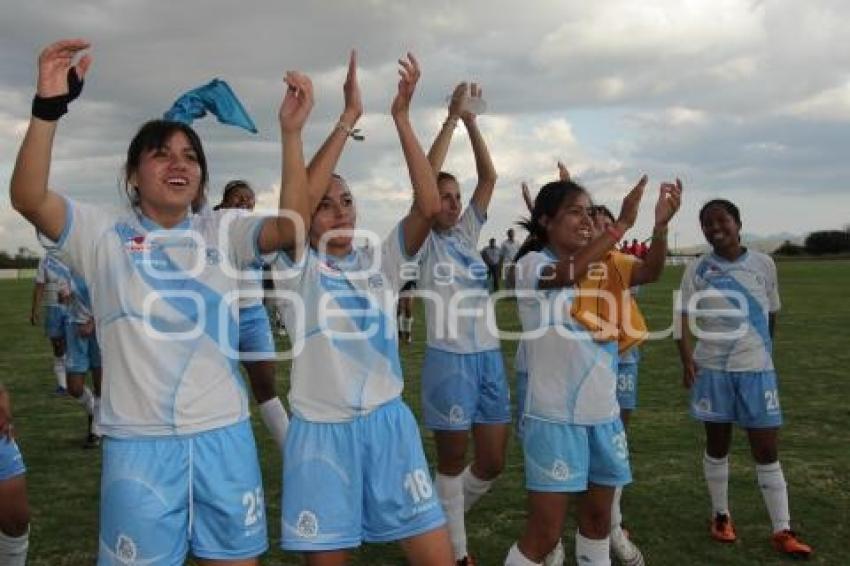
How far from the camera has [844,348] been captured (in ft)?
53.6

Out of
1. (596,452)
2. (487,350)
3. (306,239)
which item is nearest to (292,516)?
(306,239)

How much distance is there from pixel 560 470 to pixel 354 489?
122cm

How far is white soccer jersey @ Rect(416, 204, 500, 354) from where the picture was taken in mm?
6180

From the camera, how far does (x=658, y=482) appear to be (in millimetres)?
7598

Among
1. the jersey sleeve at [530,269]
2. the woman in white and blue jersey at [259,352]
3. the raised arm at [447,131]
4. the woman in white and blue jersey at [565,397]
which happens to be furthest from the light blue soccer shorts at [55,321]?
the woman in white and blue jersey at [565,397]

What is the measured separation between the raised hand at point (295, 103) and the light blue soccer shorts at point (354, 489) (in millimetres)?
1309

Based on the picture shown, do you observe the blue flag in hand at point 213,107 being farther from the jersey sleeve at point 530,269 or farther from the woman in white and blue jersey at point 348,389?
the jersey sleeve at point 530,269

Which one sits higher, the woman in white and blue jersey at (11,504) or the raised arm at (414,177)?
the raised arm at (414,177)

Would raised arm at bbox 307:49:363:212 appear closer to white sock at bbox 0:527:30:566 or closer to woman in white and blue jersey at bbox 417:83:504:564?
woman in white and blue jersey at bbox 417:83:504:564

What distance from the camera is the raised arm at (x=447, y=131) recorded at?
5115 millimetres

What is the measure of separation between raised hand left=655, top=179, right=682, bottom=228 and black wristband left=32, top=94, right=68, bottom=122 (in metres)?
3.19

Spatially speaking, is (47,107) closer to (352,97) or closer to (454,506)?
(352,97)

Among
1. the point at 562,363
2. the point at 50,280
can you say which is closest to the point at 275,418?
the point at 562,363

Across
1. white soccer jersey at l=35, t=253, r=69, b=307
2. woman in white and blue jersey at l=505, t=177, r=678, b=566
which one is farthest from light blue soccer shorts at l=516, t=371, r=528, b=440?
white soccer jersey at l=35, t=253, r=69, b=307
